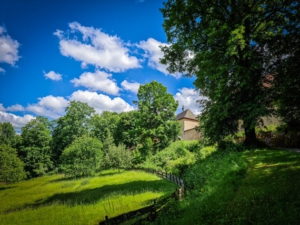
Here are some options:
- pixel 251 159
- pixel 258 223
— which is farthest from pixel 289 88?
pixel 251 159

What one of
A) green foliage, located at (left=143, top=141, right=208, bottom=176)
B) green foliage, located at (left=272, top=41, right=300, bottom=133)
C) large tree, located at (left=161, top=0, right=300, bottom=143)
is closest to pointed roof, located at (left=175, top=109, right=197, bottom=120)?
green foliage, located at (left=143, top=141, right=208, bottom=176)

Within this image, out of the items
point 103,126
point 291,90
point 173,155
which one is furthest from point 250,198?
point 103,126

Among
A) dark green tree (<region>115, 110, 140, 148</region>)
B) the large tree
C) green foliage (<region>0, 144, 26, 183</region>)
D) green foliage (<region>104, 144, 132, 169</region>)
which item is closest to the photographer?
the large tree

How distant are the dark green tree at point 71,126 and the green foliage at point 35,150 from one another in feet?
7.61

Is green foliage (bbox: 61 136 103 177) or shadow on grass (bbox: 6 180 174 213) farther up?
green foliage (bbox: 61 136 103 177)

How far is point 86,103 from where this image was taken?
5197cm

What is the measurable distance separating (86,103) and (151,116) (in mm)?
26169

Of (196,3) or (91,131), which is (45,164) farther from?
(196,3)

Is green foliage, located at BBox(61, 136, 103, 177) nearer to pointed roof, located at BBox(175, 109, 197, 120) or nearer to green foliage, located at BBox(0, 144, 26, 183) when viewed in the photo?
green foliage, located at BBox(0, 144, 26, 183)

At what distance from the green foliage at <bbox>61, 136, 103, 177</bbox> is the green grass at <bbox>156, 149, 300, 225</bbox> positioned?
26.7 m

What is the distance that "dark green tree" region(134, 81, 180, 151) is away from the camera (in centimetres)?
3438

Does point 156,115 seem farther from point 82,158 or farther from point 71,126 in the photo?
point 71,126

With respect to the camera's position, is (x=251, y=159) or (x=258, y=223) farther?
Result: (x=251, y=159)

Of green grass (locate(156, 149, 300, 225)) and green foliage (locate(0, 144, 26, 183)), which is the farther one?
green foliage (locate(0, 144, 26, 183))
